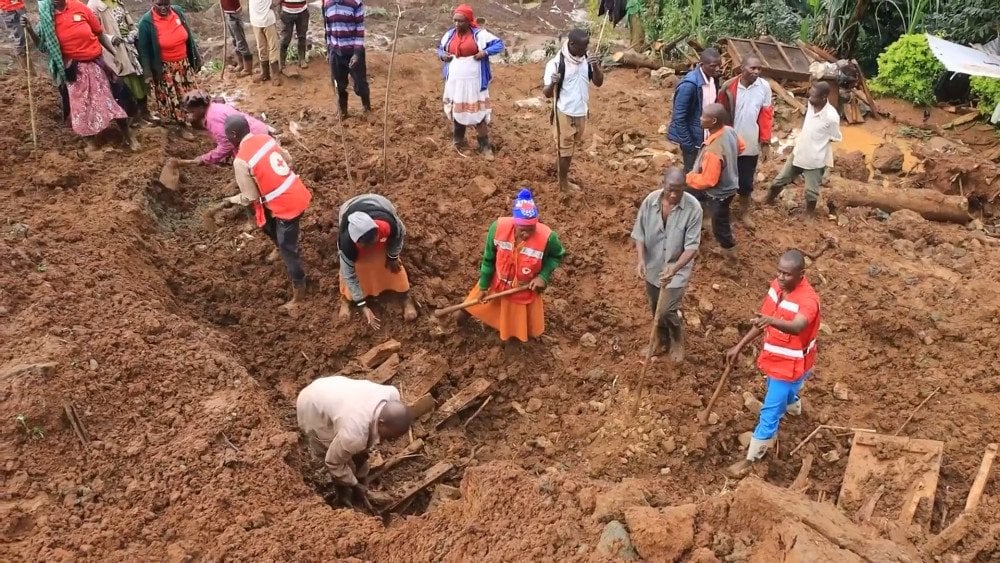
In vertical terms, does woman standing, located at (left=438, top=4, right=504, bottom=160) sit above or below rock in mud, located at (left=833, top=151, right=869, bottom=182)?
above

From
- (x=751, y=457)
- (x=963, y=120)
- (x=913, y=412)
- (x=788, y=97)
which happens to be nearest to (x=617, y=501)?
(x=751, y=457)

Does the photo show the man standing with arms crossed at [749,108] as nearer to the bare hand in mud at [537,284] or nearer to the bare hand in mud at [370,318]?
the bare hand in mud at [537,284]

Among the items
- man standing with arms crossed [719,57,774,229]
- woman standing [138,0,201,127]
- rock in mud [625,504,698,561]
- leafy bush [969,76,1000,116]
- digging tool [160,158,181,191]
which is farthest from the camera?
leafy bush [969,76,1000,116]

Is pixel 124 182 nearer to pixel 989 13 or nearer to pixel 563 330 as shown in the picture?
pixel 563 330

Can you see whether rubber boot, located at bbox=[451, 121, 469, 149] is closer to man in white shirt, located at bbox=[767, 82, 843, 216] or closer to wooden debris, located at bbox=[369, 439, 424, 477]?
man in white shirt, located at bbox=[767, 82, 843, 216]

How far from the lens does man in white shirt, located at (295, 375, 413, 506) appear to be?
3.61m

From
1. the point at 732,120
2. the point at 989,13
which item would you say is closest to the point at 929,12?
the point at 989,13

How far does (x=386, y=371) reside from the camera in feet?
16.4

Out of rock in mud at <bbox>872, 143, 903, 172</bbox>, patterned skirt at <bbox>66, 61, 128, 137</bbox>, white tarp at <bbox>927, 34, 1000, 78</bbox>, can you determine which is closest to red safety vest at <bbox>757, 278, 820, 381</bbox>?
rock in mud at <bbox>872, 143, 903, 172</bbox>

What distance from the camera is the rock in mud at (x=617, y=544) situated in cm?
325

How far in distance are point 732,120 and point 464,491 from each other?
433 centimetres

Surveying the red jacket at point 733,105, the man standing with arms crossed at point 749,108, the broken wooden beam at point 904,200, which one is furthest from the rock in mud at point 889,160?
the red jacket at point 733,105

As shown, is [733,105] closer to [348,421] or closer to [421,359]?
[421,359]

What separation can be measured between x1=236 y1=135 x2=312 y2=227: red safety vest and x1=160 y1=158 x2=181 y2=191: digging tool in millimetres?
2089
